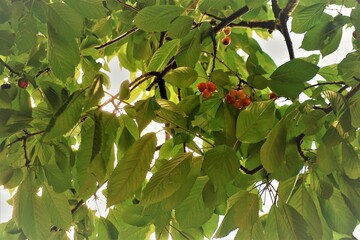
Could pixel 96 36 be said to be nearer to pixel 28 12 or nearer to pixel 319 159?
pixel 28 12

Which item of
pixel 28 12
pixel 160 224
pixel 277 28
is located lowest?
pixel 160 224

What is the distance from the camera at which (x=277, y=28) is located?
1271mm

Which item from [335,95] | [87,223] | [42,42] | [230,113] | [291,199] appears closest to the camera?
[335,95]

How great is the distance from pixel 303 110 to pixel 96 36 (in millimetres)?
781

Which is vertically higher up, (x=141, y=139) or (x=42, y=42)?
(x=42, y=42)

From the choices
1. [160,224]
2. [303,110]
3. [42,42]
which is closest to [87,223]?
[160,224]

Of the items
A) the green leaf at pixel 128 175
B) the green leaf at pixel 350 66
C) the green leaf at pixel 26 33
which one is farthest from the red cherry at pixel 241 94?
the green leaf at pixel 26 33

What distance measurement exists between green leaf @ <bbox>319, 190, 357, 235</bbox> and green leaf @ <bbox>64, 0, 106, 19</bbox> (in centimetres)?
65

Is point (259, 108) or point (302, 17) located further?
point (302, 17)

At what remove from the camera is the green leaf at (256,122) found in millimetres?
853

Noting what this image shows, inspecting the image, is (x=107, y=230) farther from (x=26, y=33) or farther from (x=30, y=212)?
(x=26, y=33)

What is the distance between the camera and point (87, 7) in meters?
0.84

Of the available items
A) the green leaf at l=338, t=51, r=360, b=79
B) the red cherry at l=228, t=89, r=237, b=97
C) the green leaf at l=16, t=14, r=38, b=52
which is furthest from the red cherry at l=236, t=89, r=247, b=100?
the green leaf at l=16, t=14, r=38, b=52

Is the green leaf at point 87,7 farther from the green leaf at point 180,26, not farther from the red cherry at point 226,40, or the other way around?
the red cherry at point 226,40
